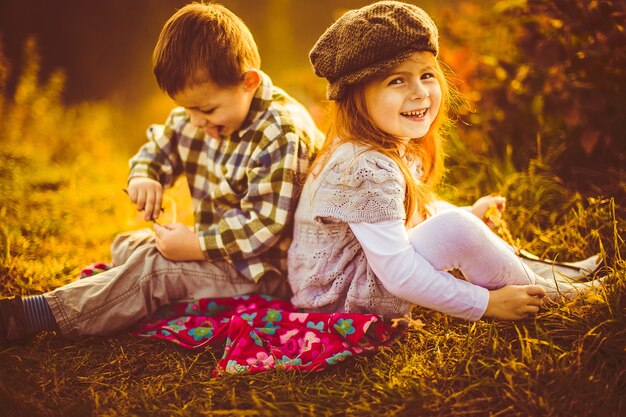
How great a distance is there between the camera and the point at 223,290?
2055 mm

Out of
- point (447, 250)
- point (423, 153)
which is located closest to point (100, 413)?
point (447, 250)

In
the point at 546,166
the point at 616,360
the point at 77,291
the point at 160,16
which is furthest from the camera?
the point at 160,16

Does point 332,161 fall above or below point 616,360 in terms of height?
above

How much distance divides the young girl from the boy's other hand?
39cm

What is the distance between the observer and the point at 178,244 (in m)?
1.99

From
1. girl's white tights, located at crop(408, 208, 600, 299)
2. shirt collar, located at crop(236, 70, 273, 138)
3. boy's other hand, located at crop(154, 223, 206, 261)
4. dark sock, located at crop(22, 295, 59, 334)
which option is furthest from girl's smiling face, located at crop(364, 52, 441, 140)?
dark sock, located at crop(22, 295, 59, 334)

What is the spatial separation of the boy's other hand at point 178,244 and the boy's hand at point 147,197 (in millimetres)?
126

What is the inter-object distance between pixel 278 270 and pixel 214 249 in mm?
255

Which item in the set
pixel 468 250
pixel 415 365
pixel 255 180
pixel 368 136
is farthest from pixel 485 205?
pixel 255 180

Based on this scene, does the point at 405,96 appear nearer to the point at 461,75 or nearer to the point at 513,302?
the point at 513,302

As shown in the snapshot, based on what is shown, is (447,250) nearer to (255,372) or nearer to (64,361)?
(255,372)

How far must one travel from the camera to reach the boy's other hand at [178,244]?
1987mm

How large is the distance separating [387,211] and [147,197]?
0.96 m

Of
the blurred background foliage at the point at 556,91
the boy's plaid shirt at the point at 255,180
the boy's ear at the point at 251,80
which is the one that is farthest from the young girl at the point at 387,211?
the blurred background foliage at the point at 556,91
